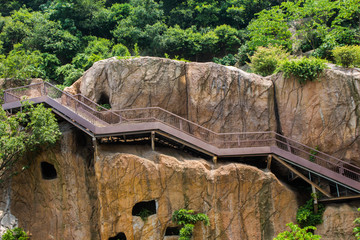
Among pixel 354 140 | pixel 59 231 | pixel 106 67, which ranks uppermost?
pixel 106 67

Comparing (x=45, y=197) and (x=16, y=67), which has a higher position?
(x=16, y=67)

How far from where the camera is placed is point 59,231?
23.0 meters

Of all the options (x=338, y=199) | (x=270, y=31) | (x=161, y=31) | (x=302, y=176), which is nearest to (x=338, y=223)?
(x=338, y=199)

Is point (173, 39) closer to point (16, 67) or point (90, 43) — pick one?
point (90, 43)

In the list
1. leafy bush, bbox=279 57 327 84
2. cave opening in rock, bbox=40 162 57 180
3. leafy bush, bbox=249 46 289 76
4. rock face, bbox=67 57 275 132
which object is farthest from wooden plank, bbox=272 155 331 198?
cave opening in rock, bbox=40 162 57 180

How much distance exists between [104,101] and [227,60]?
14106 millimetres

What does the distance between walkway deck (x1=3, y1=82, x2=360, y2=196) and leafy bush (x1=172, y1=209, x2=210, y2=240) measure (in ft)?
10.6

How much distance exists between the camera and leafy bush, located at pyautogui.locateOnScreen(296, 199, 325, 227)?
73.6ft

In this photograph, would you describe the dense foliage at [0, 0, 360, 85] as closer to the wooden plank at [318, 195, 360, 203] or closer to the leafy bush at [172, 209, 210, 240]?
the wooden plank at [318, 195, 360, 203]

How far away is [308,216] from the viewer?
22500 mm

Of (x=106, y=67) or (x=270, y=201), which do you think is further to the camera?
(x=106, y=67)

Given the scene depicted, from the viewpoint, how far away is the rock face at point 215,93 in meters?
24.8

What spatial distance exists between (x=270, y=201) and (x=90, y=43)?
74.5 ft

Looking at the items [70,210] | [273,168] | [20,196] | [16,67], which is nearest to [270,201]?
[273,168]
